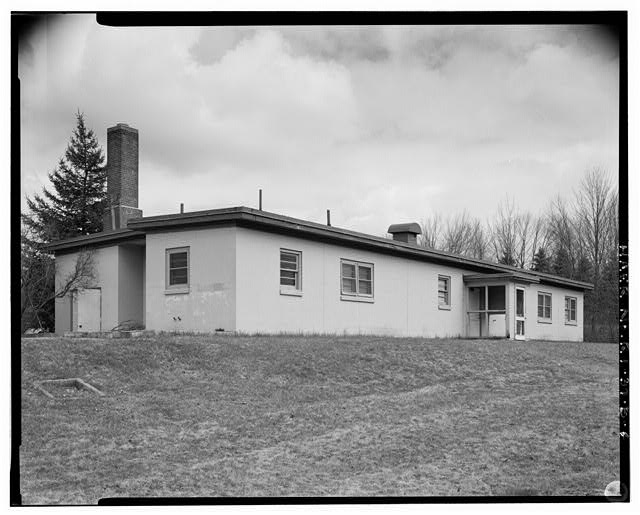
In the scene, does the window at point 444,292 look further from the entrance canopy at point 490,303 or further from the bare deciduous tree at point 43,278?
the bare deciduous tree at point 43,278

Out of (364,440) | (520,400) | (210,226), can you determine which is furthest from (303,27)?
(210,226)

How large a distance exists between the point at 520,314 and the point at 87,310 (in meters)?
15.1

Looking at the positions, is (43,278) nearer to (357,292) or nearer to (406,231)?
(357,292)

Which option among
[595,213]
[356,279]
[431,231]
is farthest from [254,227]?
[431,231]

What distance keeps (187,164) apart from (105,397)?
15.5 meters

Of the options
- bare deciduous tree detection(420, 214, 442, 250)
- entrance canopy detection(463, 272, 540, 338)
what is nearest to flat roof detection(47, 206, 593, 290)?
entrance canopy detection(463, 272, 540, 338)

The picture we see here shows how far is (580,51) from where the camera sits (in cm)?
929

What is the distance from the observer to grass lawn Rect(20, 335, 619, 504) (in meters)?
9.68

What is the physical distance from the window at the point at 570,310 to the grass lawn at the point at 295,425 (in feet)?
53.2

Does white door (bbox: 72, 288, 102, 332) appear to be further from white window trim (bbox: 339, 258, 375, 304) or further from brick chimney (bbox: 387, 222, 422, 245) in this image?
brick chimney (bbox: 387, 222, 422, 245)

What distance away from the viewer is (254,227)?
18.9 meters

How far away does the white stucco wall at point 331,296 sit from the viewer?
1881 cm

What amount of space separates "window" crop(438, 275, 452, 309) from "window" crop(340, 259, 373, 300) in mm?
4457

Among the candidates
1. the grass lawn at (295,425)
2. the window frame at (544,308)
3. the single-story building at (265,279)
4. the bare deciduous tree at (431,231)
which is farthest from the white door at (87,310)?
the bare deciduous tree at (431,231)
